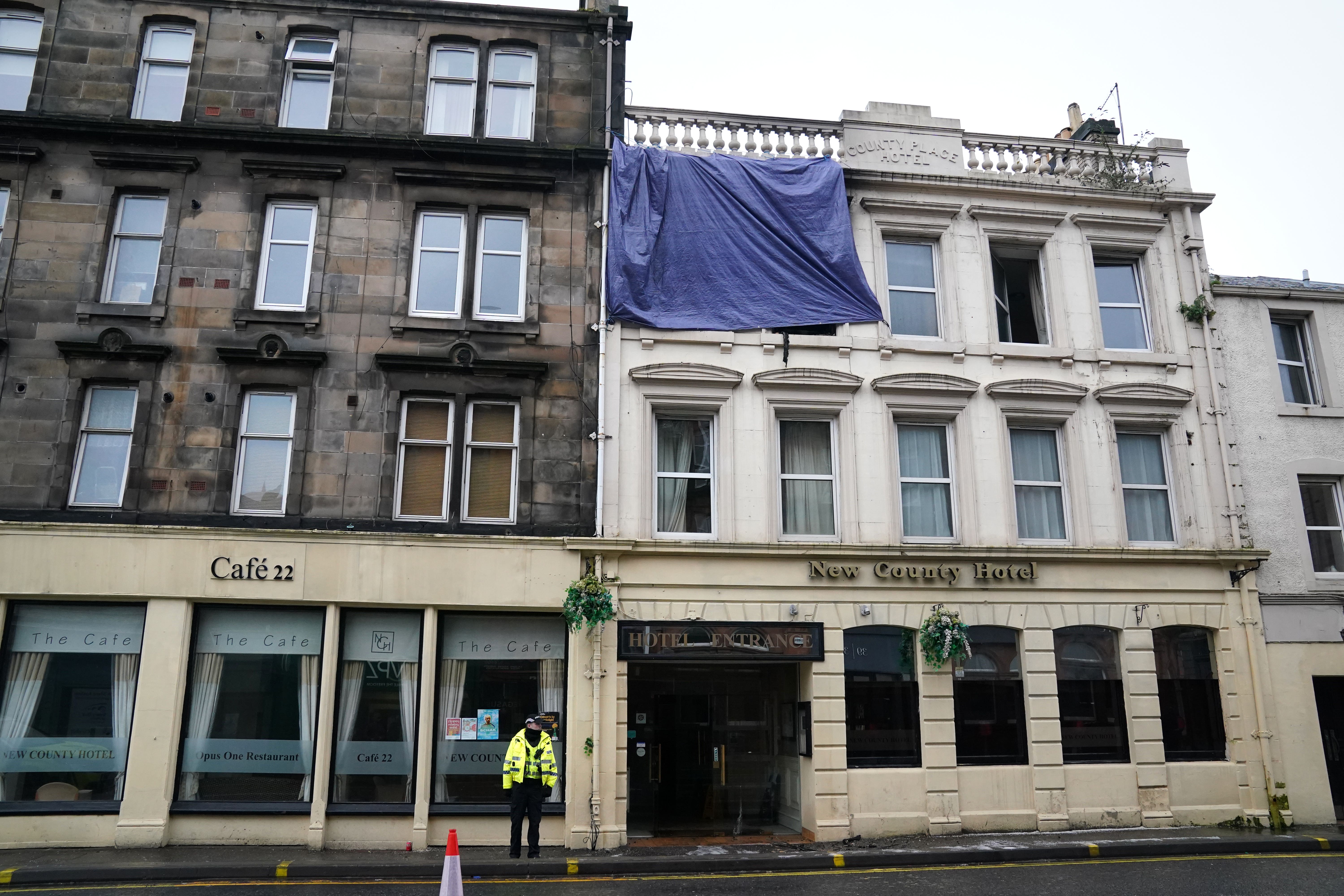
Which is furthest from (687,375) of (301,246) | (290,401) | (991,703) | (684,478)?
(991,703)

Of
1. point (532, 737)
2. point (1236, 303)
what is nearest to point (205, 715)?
point (532, 737)

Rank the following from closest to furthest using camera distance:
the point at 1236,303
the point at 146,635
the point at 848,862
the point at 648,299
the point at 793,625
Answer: the point at 848,862 → the point at 146,635 → the point at 793,625 → the point at 648,299 → the point at 1236,303

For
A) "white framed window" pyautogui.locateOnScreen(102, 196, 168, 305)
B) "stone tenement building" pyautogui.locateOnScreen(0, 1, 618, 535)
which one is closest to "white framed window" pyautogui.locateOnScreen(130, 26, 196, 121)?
"stone tenement building" pyautogui.locateOnScreen(0, 1, 618, 535)

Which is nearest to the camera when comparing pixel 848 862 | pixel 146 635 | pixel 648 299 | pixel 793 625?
pixel 848 862

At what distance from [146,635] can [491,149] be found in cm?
981

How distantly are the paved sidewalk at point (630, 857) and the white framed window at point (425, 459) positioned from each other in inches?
209

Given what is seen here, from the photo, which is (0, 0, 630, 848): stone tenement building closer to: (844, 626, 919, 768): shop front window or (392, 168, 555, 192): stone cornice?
(392, 168, 555, 192): stone cornice

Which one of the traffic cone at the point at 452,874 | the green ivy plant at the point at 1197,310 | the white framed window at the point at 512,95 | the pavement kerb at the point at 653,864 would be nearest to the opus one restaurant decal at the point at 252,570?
the pavement kerb at the point at 653,864

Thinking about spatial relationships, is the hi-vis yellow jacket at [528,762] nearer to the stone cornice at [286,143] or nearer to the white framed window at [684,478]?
the white framed window at [684,478]

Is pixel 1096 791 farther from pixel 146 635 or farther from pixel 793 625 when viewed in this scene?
pixel 146 635

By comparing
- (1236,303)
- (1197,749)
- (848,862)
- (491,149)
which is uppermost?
(491,149)

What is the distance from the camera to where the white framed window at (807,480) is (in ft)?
53.6

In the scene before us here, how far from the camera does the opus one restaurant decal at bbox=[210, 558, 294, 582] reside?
1449 centimetres

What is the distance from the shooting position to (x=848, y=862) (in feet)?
Result: 43.0
